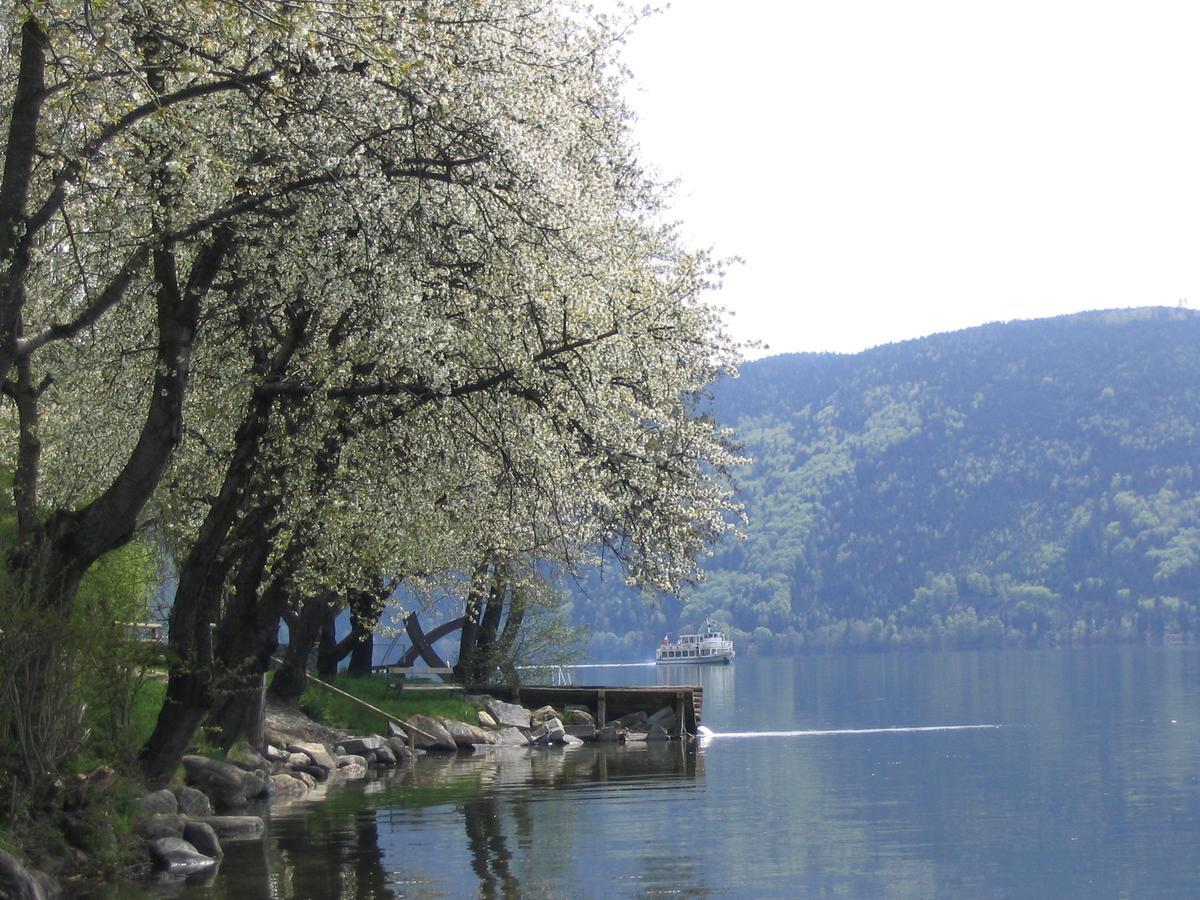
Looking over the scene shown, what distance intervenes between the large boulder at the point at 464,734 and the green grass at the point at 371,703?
90 centimetres

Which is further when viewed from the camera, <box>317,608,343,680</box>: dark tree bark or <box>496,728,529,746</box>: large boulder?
<box>317,608,343,680</box>: dark tree bark

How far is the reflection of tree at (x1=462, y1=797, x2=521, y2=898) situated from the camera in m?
20.0

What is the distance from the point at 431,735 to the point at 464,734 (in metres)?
1.19

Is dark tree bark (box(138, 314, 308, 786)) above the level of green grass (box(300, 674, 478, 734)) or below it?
above

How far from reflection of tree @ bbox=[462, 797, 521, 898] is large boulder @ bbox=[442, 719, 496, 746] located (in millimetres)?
14388

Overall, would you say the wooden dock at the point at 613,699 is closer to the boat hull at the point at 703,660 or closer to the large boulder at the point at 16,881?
the large boulder at the point at 16,881

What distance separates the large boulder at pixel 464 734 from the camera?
4516 cm

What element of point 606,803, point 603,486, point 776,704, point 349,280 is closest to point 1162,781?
point 606,803

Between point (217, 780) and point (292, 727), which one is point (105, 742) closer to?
point (217, 780)

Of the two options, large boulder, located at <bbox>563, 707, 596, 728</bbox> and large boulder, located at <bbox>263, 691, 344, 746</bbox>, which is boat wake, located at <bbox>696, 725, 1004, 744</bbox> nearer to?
large boulder, located at <bbox>563, 707, 596, 728</bbox>

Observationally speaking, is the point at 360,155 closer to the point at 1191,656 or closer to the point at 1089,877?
the point at 1089,877

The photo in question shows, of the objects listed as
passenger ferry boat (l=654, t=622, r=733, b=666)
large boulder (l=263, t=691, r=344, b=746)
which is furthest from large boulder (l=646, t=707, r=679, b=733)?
passenger ferry boat (l=654, t=622, r=733, b=666)

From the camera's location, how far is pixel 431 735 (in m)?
44.5

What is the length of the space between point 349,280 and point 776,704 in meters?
67.0
